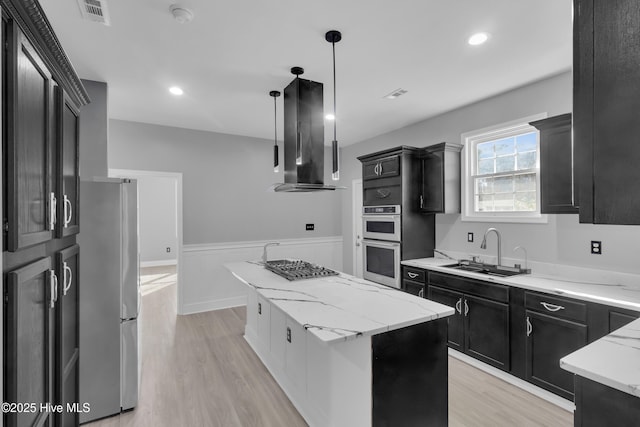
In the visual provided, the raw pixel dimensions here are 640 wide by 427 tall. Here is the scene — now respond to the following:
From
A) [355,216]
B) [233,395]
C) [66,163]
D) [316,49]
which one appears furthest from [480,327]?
[66,163]

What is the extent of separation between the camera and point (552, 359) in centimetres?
238

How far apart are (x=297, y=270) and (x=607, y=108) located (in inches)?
91.2

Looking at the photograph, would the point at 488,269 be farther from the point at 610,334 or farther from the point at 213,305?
the point at 213,305

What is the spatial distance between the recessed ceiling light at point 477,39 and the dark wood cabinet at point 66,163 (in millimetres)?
2553

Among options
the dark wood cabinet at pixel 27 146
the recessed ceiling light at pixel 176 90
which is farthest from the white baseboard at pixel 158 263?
the dark wood cabinet at pixel 27 146

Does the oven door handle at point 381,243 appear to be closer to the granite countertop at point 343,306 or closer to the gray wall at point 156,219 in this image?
the granite countertop at point 343,306

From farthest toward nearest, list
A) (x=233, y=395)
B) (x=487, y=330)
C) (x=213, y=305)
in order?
(x=213, y=305) → (x=487, y=330) → (x=233, y=395)

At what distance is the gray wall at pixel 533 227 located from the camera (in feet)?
8.35

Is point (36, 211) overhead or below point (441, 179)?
below

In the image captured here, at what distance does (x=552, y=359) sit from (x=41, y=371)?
3.10 meters

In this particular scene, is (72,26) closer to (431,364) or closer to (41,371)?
(41,371)

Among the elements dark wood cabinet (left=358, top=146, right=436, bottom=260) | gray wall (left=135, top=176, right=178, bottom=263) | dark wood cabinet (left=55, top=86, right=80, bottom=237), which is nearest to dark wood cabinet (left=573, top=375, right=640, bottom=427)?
dark wood cabinet (left=55, top=86, right=80, bottom=237)

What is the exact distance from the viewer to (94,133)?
2969 millimetres

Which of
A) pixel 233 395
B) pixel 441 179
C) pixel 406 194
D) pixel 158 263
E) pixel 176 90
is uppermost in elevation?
pixel 176 90
